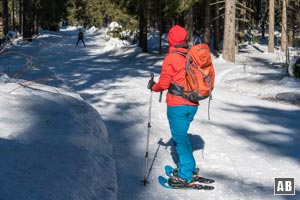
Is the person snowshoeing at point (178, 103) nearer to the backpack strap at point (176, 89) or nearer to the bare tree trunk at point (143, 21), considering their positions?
the backpack strap at point (176, 89)

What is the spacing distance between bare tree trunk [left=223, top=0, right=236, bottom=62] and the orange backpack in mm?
16642

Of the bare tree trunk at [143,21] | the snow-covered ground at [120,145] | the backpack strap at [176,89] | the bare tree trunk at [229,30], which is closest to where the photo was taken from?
the snow-covered ground at [120,145]

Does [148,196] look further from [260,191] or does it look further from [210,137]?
[210,137]

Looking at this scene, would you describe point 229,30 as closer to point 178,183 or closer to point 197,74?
point 197,74

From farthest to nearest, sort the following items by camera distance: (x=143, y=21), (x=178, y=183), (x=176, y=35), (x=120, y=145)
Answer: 1. (x=143, y=21)
2. (x=120, y=145)
3. (x=178, y=183)
4. (x=176, y=35)

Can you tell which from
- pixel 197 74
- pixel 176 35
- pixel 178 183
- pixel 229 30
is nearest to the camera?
pixel 197 74

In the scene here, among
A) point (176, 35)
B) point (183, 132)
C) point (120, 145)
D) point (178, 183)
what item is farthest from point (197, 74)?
point (120, 145)

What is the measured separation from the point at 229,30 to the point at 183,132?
16969 millimetres

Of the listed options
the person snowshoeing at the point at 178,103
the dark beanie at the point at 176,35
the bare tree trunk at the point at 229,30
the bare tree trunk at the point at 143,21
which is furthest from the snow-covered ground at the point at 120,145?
the bare tree trunk at the point at 143,21

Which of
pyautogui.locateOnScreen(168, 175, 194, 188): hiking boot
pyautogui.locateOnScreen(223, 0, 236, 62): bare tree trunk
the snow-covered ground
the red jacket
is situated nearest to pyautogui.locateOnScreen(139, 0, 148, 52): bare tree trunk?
pyautogui.locateOnScreen(223, 0, 236, 62): bare tree trunk

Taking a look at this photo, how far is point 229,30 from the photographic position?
68.9ft

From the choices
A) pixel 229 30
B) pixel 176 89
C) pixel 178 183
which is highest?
pixel 229 30

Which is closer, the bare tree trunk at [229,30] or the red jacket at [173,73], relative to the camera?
the red jacket at [173,73]

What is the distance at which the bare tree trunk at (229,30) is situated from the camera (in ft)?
68.0
